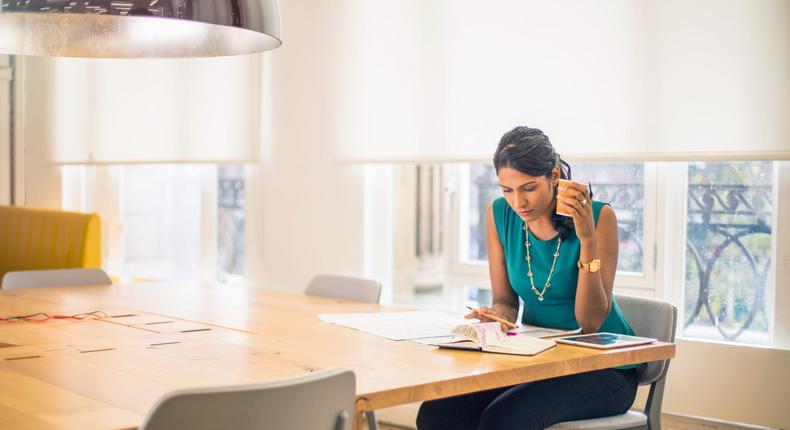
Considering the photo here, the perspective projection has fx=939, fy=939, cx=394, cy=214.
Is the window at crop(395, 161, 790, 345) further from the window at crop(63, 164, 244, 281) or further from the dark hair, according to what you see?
the window at crop(63, 164, 244, 281)

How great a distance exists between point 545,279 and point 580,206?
0.31m

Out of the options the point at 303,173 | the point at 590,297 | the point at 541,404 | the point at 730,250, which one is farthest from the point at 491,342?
the point at 303,173

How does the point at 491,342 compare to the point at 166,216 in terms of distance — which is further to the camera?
the point at 166,216

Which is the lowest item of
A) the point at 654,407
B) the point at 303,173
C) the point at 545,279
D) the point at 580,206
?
the point at 654,407

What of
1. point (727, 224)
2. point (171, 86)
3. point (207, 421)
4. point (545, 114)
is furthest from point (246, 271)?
point (207, 421)

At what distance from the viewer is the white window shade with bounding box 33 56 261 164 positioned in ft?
16.6

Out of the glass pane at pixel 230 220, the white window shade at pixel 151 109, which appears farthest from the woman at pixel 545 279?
the glass pane at pixel 230 220

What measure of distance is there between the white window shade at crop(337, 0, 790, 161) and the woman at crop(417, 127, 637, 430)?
37.0 inches

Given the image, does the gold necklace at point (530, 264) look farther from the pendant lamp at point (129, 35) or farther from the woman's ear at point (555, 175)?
the pendant lamp at point (129, 35)

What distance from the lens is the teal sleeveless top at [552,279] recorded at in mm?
2594

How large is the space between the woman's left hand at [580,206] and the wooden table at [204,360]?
35 centimetres

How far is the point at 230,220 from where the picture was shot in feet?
17.7

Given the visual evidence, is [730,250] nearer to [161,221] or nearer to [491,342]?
[491,342]

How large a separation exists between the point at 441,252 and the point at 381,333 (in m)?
1.96
